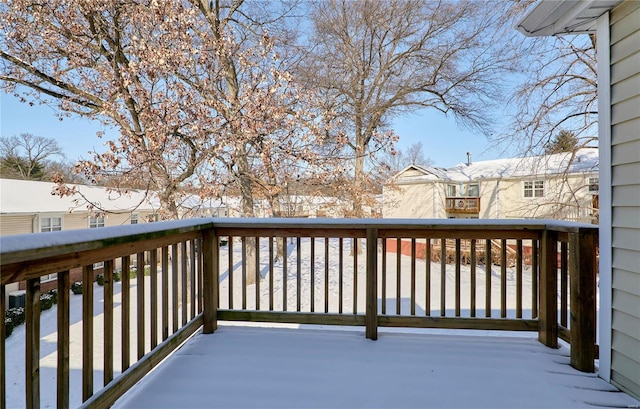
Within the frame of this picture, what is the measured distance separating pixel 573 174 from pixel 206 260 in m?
12.8

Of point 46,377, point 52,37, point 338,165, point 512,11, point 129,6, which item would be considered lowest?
point 46,377

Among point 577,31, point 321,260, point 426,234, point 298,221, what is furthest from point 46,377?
point 321,260

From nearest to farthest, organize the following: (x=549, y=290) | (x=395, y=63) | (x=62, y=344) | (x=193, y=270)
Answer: (x=62, y=344) < (x=549, y=290) < (x=193, y=270) < (x=395, y=63)

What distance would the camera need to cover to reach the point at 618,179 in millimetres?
1844

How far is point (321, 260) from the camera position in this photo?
11.8 m

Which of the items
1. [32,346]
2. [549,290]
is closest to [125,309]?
[32,346]

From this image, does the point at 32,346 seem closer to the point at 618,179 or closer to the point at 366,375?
the point at 366,375

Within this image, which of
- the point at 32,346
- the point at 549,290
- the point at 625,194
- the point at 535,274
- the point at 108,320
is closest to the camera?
the point at 32,346

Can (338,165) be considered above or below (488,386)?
above

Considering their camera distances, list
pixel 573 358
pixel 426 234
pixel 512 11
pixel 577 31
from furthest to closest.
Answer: pixel 512 11
pixel 426 234
pixel 577 31
pixel 573 358

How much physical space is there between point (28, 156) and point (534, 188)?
23.3 meters

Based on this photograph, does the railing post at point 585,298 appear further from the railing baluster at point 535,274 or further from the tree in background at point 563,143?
the tree in background at point 563,143

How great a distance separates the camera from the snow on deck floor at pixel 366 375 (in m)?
1.69

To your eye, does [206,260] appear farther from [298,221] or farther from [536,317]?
[536,317]
